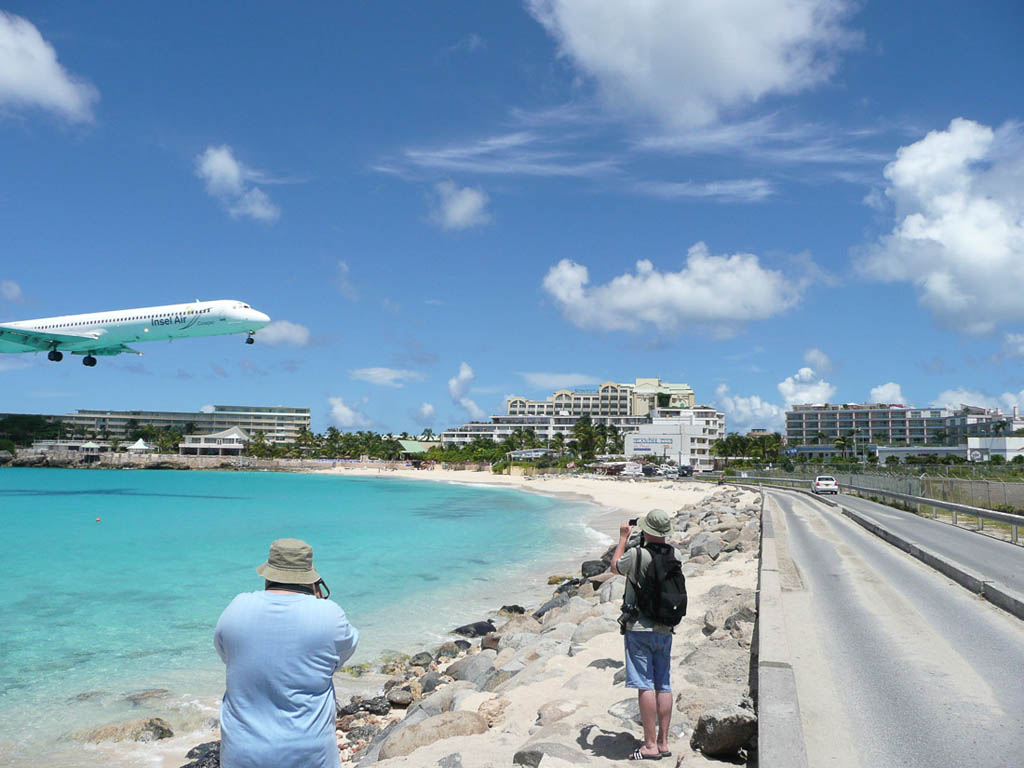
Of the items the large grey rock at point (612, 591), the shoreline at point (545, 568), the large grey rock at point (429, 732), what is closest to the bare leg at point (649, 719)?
the large grey rock at point (429, 732)

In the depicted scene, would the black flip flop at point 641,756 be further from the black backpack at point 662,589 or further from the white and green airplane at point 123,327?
the white and green airplane at point 123,327

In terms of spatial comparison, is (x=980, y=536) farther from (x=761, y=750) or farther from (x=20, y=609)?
(x=20, y=609)

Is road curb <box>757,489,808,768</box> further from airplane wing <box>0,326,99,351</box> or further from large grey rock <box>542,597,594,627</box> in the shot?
airplane wing <box>0,326,99,351</box>

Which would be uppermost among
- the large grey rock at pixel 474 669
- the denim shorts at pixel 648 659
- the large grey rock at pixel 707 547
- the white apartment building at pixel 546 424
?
the white apartment building at pixel 546 424

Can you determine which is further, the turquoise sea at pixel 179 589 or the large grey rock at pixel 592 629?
the turquoise sea at pixel 179 589

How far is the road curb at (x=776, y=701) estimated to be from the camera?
4488 mm

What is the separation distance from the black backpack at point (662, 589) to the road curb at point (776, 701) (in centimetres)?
95

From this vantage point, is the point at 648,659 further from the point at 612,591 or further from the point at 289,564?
the point at 612,591

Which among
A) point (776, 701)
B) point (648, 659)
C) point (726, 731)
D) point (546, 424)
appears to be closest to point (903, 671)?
point (776, 701)

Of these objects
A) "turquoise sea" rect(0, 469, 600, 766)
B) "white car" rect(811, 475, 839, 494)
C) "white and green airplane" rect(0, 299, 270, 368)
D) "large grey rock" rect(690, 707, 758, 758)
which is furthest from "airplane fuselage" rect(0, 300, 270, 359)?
"large grey rock" rect(690, 707, 758, 758)

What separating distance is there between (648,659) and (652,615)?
0.36 meters

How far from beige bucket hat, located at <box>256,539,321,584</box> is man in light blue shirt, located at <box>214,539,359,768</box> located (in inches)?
4.1

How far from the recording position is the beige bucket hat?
11.8 ft

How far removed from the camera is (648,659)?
5191 millimetres
